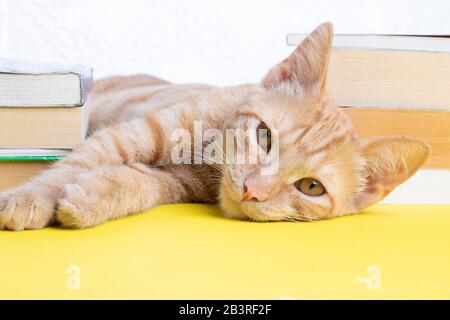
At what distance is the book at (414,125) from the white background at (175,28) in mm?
721

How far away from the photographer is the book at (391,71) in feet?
5.16

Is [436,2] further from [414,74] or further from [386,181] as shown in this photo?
[386,181]

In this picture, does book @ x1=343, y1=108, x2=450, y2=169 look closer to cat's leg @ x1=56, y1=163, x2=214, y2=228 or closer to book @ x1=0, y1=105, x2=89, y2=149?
cat's leg @ x1=56, y1=163, x2=214, y2=228

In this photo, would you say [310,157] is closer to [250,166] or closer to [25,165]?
[250,166]

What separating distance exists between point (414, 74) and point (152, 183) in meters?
0.74

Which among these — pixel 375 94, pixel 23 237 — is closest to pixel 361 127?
pixel 375 94

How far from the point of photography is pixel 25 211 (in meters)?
1.15

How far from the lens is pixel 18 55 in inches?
87.4

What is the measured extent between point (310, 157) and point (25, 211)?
604 millimetres

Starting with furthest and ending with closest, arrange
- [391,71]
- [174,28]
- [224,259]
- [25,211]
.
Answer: [174,28] → [391,71] → [25,211] → [224,259]

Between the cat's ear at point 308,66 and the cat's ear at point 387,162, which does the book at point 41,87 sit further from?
the cat's ear at point 387,162

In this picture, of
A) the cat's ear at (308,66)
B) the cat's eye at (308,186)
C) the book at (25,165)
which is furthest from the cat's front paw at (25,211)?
the cat's ear at (308,66)
